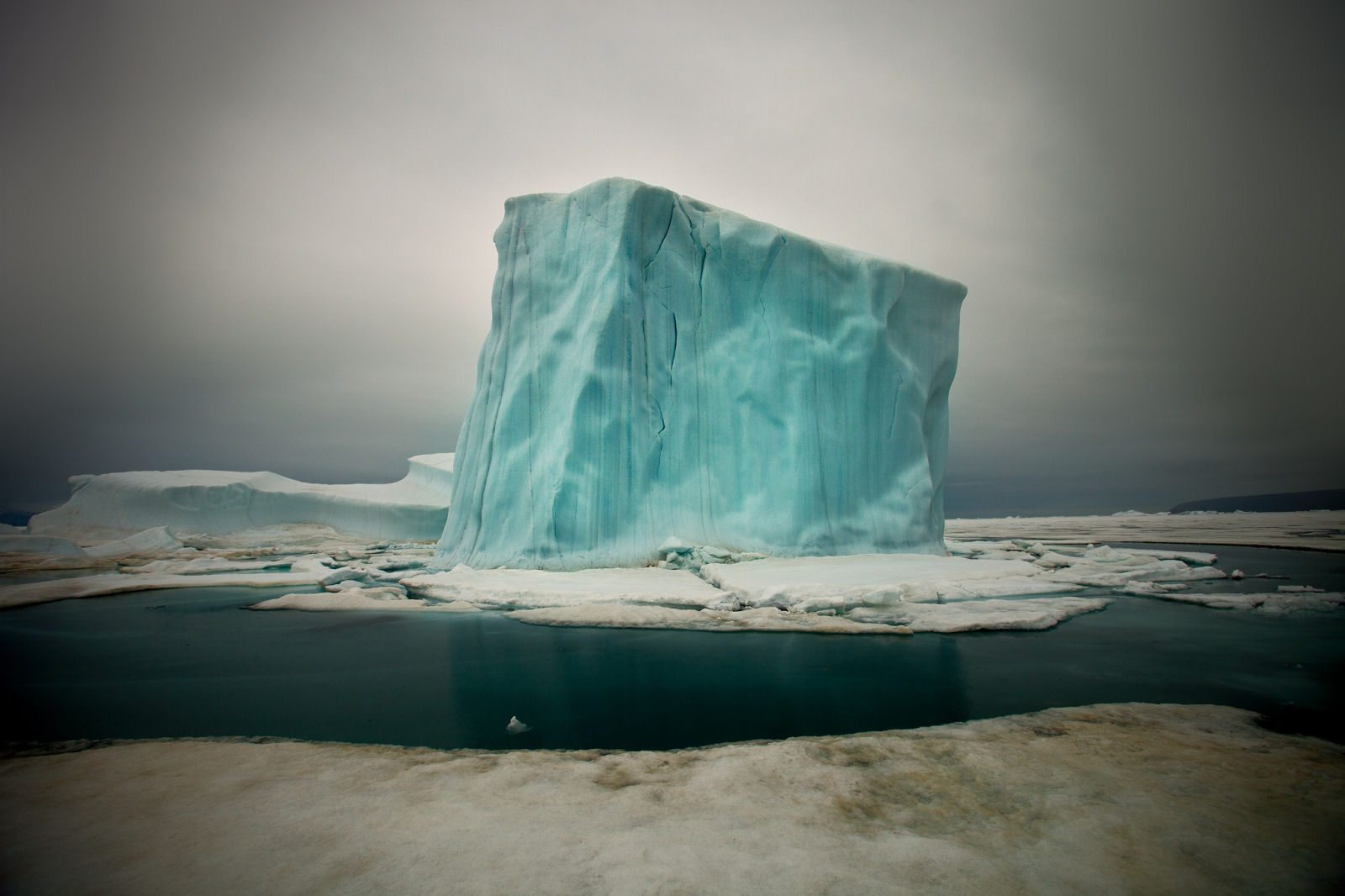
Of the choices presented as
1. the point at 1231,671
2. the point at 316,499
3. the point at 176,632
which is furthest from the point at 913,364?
the point at 316,499

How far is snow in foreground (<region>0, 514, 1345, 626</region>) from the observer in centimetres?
648

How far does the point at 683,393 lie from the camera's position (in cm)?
1215

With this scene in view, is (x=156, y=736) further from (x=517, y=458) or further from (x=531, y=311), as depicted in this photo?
(x=531, y=311)

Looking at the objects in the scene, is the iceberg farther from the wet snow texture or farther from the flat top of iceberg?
the wet snow texture

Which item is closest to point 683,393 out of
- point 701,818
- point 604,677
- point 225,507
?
point 604,677

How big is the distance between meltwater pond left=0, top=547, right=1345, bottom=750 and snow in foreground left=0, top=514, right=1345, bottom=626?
0.36 meters

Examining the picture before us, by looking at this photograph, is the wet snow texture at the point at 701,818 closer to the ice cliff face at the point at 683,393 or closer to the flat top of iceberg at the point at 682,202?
the ice cliff face at the point at 683,393

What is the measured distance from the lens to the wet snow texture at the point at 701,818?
5.58 ft

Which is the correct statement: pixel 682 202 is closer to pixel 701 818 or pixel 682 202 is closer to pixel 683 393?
pixel 683 393

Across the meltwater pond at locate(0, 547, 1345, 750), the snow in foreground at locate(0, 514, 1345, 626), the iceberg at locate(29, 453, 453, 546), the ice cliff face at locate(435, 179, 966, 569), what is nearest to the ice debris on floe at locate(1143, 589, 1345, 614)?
the snow in foreground at locate(0, 514, 1345, 626)

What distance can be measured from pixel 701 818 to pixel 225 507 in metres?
25.9

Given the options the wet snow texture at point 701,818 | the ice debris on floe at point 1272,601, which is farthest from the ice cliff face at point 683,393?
the wet snow texture at point 701,818

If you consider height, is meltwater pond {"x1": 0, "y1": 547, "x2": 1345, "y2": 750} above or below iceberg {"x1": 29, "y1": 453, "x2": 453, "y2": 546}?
below

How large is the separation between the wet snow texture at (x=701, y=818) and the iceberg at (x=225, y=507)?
66.5 ft
